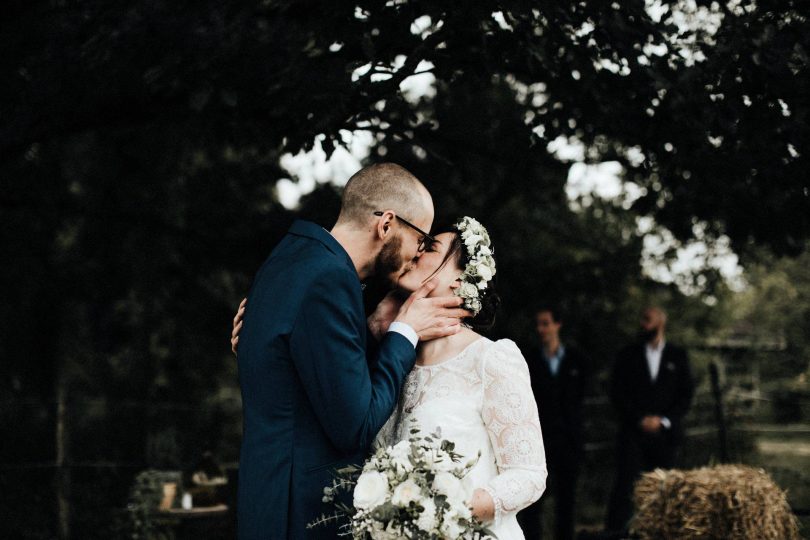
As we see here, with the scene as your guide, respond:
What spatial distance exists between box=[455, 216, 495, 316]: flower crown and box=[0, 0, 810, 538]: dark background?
4.64 feet

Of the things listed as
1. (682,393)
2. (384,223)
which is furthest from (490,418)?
(682,393)

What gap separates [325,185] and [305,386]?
31.8ft

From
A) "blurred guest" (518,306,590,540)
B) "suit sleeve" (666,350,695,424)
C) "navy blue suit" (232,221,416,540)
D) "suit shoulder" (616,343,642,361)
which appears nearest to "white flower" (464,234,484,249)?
"navy blue suit" (232,221,416,540)

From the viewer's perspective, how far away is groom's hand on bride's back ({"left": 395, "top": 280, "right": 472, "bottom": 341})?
3000 millimetres

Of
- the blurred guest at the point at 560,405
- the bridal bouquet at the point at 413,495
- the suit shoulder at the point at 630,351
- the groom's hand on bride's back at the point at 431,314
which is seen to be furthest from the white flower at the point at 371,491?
the suit shoulder at the point at 630,351

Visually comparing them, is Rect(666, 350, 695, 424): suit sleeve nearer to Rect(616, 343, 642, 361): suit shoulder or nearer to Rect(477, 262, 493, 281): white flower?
Rect(616, 343, 642, 361): suit shoulder

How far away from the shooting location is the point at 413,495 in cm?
257

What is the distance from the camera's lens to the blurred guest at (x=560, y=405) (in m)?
7.71

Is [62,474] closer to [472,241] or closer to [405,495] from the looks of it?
[472,241]

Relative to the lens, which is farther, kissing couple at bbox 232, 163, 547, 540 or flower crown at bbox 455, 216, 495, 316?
flower crown at bbox 455, 216, 495, 316

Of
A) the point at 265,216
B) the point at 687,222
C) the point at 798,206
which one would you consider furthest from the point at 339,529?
the point at 265,216

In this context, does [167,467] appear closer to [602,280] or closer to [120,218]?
[120,218]

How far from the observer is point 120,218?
36.8 feet

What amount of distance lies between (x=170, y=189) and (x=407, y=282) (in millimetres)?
11674
